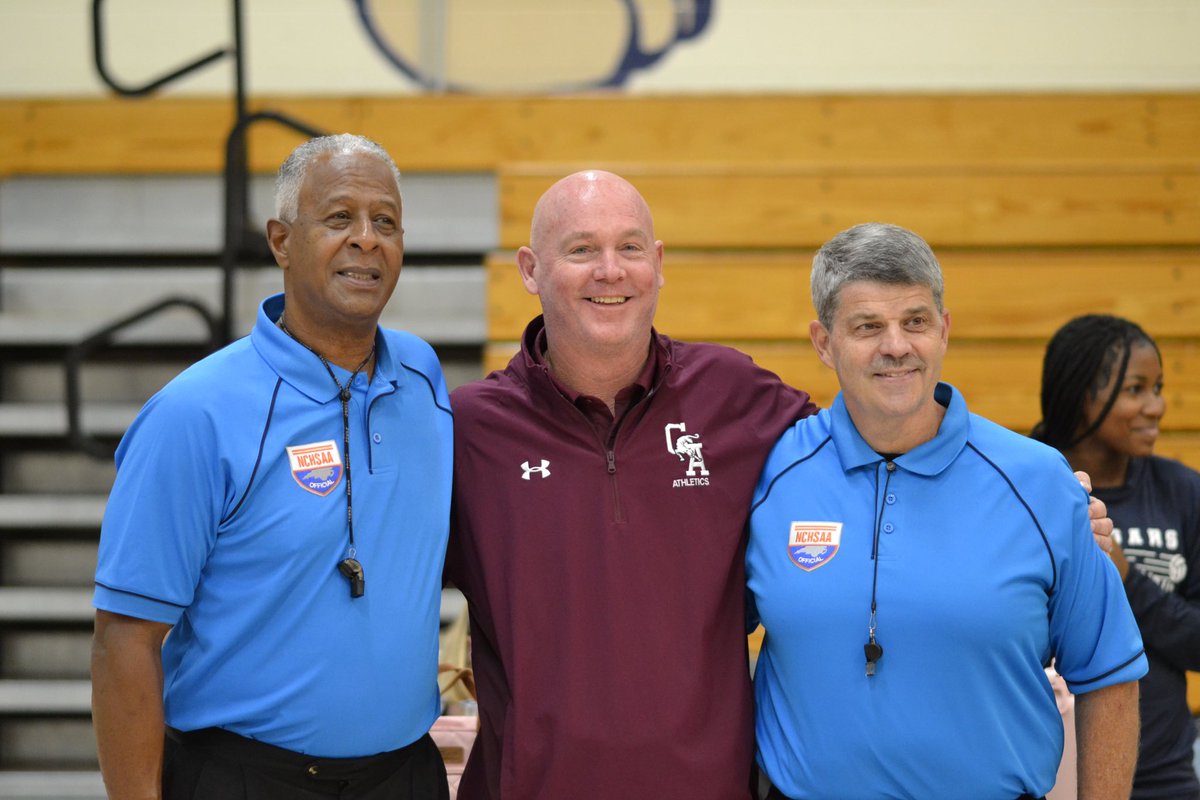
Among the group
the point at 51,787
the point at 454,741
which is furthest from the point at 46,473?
the point at 454,741

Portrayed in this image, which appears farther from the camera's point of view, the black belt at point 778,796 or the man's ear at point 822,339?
the man's ear at point 822,339

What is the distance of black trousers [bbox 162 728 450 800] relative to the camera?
5.98ft

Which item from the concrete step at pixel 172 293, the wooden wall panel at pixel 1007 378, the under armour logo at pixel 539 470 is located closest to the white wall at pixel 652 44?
the concrete step at pixel 172 293

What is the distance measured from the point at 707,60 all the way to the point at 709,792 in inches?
147

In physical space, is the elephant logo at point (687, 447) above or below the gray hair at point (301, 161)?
below

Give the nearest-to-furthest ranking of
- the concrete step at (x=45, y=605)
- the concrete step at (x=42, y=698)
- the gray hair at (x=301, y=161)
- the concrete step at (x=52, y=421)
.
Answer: the gray hair at (x=301, y=161) → the concrete step at (x=42, y=698) → the concrete step at (x=45, y=605) → the concrete step at (x=52, y=421)

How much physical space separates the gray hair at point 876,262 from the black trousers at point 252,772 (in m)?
1.04

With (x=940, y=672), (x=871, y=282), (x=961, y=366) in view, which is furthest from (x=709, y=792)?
(x=961, y=366)

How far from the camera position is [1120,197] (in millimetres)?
4453

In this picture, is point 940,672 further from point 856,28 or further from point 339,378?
point 856,28

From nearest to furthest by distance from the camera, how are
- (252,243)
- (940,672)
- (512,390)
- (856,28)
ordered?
(940,672) < (512,390) < (252,243) < (856,28)

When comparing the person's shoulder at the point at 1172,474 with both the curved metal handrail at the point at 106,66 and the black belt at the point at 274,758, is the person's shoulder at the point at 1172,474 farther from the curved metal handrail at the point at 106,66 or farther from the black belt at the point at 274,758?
the curved metal handrail at the point at 106,66

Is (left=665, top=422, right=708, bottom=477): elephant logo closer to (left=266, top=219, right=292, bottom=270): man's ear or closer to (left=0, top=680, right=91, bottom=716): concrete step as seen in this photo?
(left=266, top=219, right=292, bottom=270): man's ear

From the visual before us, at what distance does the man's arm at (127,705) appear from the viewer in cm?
174
